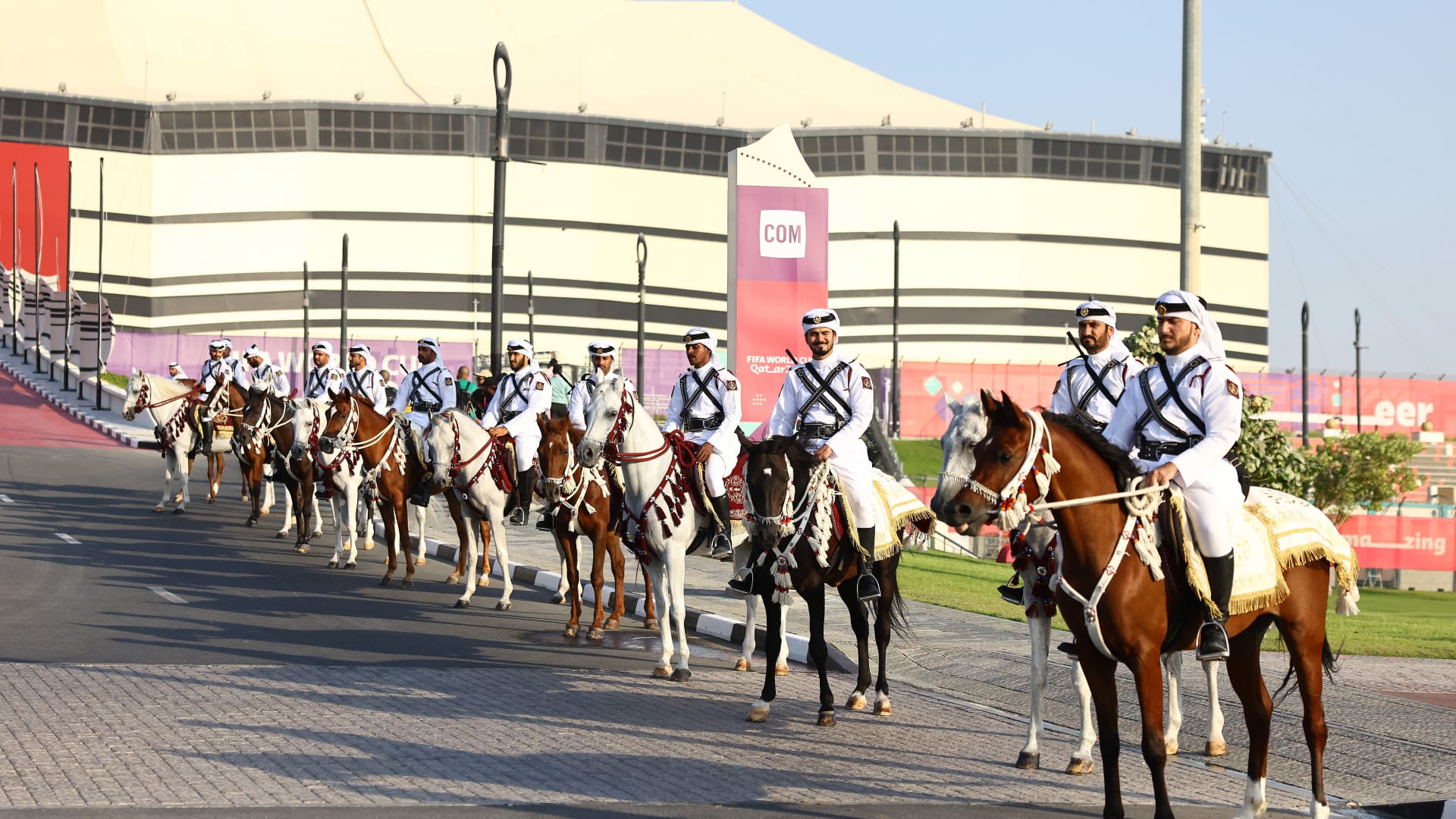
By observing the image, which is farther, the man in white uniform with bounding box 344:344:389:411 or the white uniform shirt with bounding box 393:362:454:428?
the man in white uniform with bounding box 344:344:389:411

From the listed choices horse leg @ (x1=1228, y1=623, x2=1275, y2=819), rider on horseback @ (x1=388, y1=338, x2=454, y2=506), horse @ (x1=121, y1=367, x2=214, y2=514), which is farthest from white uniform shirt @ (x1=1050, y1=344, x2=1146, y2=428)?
horse @ (x1=121, y1=367, x2=214, y2=514)

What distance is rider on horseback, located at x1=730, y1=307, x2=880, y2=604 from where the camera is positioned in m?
10.9

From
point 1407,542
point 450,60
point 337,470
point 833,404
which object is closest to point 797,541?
point 833,404

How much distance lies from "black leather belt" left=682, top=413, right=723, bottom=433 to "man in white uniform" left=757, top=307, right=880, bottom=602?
175 centimetres

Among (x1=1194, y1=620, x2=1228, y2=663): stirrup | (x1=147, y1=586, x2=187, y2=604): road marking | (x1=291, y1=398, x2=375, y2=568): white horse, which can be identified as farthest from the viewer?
(x1=291, y1=398, x2=375, y2=568): white horse

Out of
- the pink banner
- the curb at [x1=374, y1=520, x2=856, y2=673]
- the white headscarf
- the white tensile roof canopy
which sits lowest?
the curb at [x1=374, y1=520, x2=856, y2=673]

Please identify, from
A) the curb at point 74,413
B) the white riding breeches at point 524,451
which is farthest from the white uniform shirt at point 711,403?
the curb at point 74,413

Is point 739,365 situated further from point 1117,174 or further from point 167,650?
point 1117,174

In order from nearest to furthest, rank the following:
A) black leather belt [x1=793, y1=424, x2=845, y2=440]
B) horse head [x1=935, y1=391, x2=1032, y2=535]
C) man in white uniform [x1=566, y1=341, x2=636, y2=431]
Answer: horse head [x1=935, y1=391, x2=1032, y2=535]
black leather belt [x1=793, y1=424, x2=845, y2=440]
man in white uniform [x1=566, y1=341, x2=636, y2=431]

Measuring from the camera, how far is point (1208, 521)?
7.79 metres

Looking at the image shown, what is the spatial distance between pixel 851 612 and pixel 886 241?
76610 millimetres

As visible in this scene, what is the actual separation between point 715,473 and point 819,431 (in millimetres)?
2243

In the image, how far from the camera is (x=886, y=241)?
8656 cm

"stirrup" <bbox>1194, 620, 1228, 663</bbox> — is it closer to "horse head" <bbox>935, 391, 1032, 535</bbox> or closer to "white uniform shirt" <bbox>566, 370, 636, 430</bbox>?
"horse head" <bbox>935, 391, 1032, 535</bbox>
